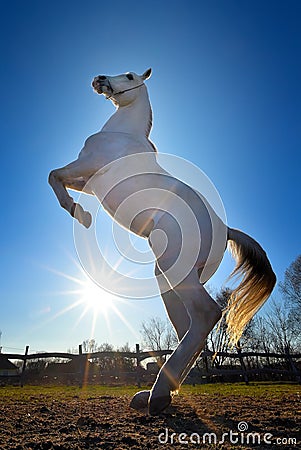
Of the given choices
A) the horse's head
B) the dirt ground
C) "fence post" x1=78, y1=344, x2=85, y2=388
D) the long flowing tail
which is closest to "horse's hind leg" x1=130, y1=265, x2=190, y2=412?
the long flowing tail

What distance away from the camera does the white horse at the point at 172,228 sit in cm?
252

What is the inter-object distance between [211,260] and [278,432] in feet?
4.14

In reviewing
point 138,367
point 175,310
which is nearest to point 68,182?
point 175,310

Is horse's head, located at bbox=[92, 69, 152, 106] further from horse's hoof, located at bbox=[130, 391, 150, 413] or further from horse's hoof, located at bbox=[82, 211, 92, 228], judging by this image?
horse's hoof, located at bbox=[130, 391, 150, 413]

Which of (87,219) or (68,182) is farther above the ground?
(68,182)

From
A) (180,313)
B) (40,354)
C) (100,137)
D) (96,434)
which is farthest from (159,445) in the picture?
(40,354)

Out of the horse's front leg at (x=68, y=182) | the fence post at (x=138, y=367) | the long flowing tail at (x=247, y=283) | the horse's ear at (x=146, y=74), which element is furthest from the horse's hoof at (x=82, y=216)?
the fence post at (x=138, y=367)

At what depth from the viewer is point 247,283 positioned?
10.7 ft

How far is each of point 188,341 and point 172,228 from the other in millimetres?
812

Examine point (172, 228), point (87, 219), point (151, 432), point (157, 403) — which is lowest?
point (151, 432)

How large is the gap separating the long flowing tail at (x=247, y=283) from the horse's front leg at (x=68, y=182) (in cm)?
131

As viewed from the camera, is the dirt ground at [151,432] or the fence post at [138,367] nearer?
the dirt ground at [151,432]

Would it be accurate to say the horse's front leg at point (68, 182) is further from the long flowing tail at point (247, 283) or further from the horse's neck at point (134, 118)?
the long flowing tail at point (247, 283)

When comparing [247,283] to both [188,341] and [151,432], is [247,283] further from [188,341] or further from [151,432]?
[151,432]
